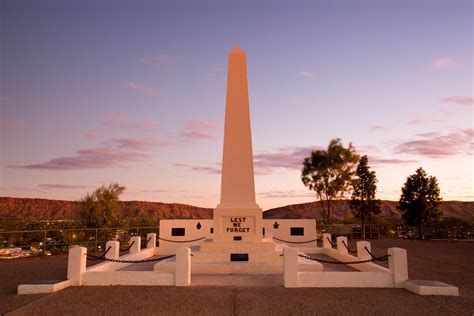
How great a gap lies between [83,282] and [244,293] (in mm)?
4248

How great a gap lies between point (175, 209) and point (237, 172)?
82446 mm

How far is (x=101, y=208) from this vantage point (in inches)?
846

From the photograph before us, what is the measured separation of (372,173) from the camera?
34.7m

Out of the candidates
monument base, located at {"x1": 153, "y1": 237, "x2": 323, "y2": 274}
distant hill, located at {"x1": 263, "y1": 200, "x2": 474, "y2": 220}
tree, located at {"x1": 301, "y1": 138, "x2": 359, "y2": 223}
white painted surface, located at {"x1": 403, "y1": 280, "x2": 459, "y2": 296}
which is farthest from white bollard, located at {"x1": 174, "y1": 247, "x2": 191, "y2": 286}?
distant hill, located at {"x1": 263, "y1": 200, "x2": 474, "y2": 220}

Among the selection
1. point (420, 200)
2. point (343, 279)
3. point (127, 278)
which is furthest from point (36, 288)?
point (420, 200)

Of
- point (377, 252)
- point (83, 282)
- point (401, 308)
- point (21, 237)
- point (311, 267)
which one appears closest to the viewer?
point (401, 308)

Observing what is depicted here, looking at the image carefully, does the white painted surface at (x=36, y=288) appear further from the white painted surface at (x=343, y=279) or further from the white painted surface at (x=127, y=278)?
the white painted surface at (x=343, y=279)

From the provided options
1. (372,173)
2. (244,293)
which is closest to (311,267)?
(244,293)

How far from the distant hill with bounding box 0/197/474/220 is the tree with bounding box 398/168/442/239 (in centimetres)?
3785

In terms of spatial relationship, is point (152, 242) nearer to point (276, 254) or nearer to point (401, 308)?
point (276, 254)

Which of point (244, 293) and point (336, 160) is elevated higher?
point (336, 160)

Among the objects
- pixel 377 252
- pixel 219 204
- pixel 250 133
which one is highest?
pixel 250 133

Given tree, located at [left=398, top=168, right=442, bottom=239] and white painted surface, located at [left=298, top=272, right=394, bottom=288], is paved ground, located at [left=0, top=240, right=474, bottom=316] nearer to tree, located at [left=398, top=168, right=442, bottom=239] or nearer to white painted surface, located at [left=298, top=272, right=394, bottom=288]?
white painted surface, located at [left=298, top=272, right=394, bottom=288]

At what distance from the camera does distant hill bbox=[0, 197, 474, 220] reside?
7612 centimetres
